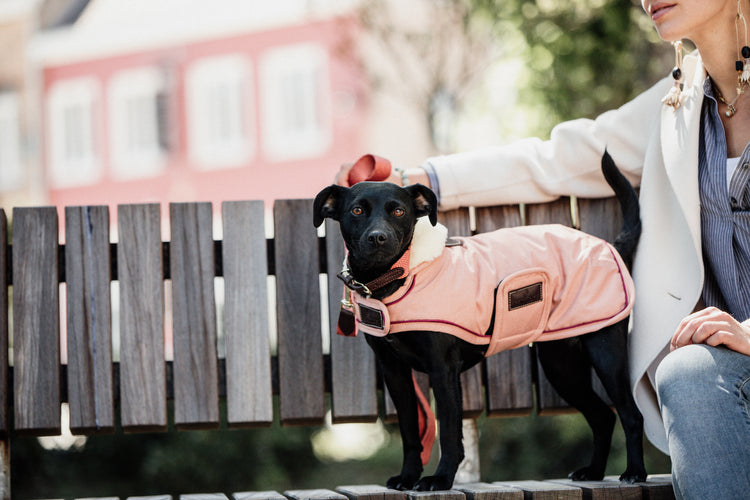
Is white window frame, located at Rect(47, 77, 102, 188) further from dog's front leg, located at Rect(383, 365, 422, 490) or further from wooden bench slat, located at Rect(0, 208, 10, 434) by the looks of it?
dog's front leg, located at Rect(383, 365, 422, 490)

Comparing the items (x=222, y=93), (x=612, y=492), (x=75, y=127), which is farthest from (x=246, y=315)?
(x=75, y=127)

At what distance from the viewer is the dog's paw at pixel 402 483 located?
8.16 ft

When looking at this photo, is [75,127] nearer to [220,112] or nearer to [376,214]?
[220,112]

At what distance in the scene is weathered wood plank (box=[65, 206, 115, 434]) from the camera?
9.68ft

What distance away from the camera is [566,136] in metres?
3.02

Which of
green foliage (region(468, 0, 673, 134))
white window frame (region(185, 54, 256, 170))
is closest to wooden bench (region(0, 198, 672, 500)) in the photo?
green foliage (region(468, 0, 673, 134))

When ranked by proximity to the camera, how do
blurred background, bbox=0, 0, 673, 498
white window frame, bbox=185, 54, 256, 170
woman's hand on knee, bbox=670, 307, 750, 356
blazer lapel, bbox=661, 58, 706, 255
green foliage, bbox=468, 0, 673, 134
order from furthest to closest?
white window frame, bbox=185, 54, 256, 170 → blurred background, bbox=0, 0, 673, 498 → green foliage, bbox=468, 0, 673, 134 → blazer lapel, bbox=661, 58, 706, 255 → woman's hand on knee, bbox=670, 307, 750, 356

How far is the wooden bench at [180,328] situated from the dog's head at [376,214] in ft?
1.44

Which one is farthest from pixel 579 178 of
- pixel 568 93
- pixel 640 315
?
pixel 568 93

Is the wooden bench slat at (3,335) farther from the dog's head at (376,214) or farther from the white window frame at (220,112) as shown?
the white window frame at (220,112)

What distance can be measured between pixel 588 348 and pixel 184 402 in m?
1.27

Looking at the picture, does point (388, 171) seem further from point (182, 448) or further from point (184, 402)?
point (182, 448)

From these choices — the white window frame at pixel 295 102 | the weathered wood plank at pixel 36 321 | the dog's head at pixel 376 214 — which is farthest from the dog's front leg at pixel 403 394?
the white window frame at pixel 295 102

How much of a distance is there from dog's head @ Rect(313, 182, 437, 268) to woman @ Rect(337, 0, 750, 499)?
26 centimetres
